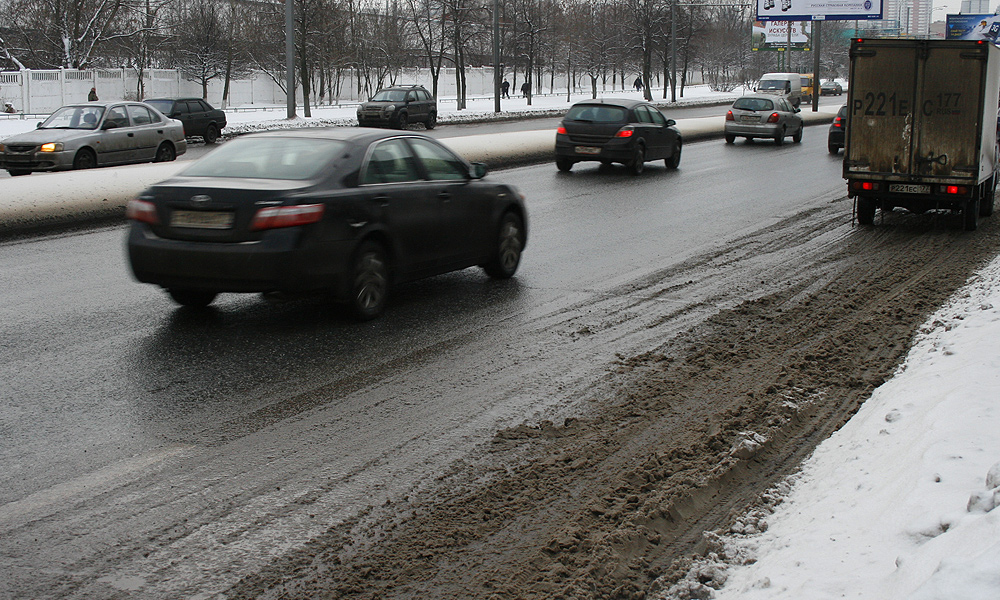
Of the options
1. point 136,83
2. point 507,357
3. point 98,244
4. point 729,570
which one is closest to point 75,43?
point 136,83

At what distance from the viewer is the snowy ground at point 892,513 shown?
10.5 ft

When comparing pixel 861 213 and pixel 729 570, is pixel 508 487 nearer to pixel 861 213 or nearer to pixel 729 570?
pixel 729 570

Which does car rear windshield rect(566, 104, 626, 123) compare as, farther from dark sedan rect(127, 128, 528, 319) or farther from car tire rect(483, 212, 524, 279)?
dark sedan rect(127, 128, 528, 319)

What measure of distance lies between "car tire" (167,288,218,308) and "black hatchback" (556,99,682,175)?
14.1m

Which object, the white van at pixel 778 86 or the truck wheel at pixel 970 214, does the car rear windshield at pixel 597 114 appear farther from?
the white van at pixel 778 86

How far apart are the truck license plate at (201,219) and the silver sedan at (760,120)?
25526 mm

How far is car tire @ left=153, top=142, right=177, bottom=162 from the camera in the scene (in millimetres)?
21547

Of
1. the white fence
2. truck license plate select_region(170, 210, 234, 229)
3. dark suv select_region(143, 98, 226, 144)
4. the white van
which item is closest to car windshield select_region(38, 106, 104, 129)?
dark suv select_region(143, 98, 226, 144)

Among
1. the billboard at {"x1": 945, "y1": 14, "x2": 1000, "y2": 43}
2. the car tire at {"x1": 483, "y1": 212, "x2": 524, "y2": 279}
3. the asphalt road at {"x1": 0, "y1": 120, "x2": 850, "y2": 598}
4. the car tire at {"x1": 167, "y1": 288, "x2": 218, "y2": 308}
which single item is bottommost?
the asphalt road at {"x1": 0, "y1": 120, "x2": 850, "y2": 598}

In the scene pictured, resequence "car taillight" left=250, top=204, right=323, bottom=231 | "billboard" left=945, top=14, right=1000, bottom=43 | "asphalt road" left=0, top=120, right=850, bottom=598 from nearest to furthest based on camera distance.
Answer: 1. "asphalt road" left=0, top=120, right=850, bottom=598
2. "car taillight" left=250, top=204, right=323, bottom=231
3. "billboard" left=945, top=14, right=1000, bottom=43

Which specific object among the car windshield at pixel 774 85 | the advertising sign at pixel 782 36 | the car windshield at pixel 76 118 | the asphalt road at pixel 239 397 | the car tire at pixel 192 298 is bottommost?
the asphalt road at pixel 239 397

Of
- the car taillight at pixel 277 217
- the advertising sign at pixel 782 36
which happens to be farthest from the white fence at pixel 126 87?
the car taillight at pixel 277 217

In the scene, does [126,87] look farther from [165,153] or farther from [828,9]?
[828,9]

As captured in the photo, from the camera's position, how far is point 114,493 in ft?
14.4
